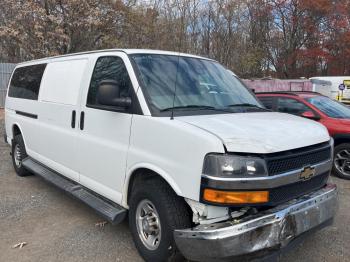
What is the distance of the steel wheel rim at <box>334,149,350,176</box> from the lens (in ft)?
23.8

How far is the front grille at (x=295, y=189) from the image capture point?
10.4 feet

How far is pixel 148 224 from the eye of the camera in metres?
3.71

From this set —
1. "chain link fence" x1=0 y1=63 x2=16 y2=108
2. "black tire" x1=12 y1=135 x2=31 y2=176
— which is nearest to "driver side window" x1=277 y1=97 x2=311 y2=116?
"black tire" x1=12 y1=135 x2=31 y2=176

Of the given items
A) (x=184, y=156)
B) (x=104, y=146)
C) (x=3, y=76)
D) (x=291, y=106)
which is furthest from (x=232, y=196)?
(x=3, y=76)

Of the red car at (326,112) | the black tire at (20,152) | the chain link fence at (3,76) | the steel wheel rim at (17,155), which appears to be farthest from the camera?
the chain link fence at (3,76)

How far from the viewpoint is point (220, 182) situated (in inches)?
116

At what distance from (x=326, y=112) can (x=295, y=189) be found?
4984 mm

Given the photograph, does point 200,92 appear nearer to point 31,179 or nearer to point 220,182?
point 220,182

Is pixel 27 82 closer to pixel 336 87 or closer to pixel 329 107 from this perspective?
pixel 329 107

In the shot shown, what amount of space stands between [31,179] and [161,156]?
440 cm

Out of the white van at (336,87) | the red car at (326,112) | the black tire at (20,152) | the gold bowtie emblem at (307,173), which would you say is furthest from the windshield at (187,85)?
the white van at (336,87)

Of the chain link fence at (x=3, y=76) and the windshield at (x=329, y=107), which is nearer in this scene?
the windshield at (x=329, y=107)

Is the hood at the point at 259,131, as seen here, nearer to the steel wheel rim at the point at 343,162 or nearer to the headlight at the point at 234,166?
the headlight at the point at 234,166

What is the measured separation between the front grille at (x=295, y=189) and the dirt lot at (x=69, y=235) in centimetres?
80
